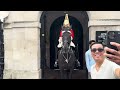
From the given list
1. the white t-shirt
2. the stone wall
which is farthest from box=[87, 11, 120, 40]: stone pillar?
the white t-shirt

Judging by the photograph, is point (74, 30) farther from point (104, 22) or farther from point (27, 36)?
point (27, 36)

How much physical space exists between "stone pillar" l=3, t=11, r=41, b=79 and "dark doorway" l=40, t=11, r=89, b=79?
831 mm

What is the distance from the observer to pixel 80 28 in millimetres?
10531

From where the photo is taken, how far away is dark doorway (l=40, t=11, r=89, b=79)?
10.1m

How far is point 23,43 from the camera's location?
9188mm

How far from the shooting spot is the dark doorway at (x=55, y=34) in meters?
10.1

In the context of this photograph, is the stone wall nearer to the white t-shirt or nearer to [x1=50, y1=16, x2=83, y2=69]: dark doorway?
[x1=50, y1=16, x2=83, y2=69]: dark doorway

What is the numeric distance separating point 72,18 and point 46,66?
2.05 meters

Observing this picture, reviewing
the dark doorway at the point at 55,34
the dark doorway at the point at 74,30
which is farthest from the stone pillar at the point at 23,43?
the dark doorway at the point at 74,30

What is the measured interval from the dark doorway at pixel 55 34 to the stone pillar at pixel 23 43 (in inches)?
32.7

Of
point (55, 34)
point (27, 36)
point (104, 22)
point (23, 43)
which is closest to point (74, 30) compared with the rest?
point (55, 34)
